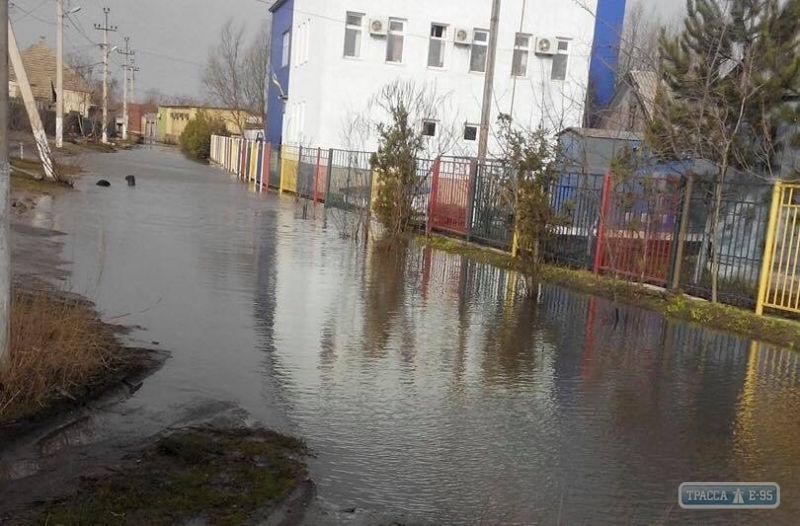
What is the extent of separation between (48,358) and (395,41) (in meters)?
28.5

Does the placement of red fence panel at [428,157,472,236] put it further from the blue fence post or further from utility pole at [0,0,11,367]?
utility pole at [0,0,11,367]

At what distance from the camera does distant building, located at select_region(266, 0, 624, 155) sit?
32.2m

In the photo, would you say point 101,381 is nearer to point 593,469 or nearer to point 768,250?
point 593,469

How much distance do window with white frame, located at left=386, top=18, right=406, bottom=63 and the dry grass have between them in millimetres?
27056

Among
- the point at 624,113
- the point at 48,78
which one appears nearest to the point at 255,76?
the point at 48,78

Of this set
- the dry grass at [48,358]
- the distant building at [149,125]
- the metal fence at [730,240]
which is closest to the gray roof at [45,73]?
the distant building at [149,125]

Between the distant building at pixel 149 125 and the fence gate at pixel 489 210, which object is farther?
the distant building at pixel 149 125

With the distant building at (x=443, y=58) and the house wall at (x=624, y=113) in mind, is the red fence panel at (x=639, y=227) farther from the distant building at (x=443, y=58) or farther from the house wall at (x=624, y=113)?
the distant building at (x=443, y=58)

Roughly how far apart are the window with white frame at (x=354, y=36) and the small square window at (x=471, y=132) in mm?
5071

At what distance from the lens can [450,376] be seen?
7566 mm

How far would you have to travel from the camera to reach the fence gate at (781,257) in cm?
1091

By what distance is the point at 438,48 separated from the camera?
109 feet

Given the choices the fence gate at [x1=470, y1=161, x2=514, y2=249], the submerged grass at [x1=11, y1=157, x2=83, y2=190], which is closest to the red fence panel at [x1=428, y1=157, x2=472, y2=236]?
the fence gate at [x1=470, y1=161, x2=514, y2=249]

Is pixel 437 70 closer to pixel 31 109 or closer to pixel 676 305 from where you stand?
pixel 31 109
